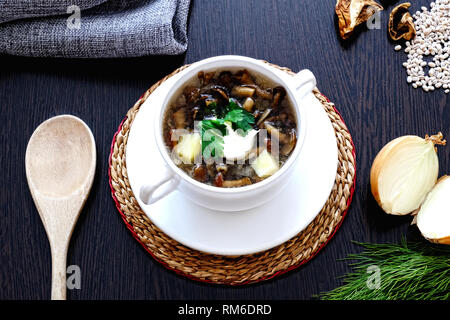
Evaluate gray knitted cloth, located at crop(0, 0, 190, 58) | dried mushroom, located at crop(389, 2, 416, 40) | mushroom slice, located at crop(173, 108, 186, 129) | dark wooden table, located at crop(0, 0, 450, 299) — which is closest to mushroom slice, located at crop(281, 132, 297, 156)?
mushroom slice, located at crop(173, 108, 186, 129)

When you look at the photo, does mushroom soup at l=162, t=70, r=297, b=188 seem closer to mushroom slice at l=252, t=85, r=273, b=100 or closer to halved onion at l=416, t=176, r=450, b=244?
mushroom slice at l=252, t=85, r=273, b=100

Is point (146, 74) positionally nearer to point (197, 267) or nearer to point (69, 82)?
point (69, 82)

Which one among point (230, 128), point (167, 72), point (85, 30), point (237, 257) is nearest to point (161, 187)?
point (230, 128)

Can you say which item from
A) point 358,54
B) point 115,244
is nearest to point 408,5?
point 358,54

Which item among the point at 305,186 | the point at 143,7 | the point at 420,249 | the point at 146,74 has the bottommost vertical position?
the point at 420,249

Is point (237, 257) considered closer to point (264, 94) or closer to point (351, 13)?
point (264, 94)

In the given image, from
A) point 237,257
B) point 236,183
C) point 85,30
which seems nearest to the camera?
point 236,183

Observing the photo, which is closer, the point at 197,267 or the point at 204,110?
the point at 204,110
